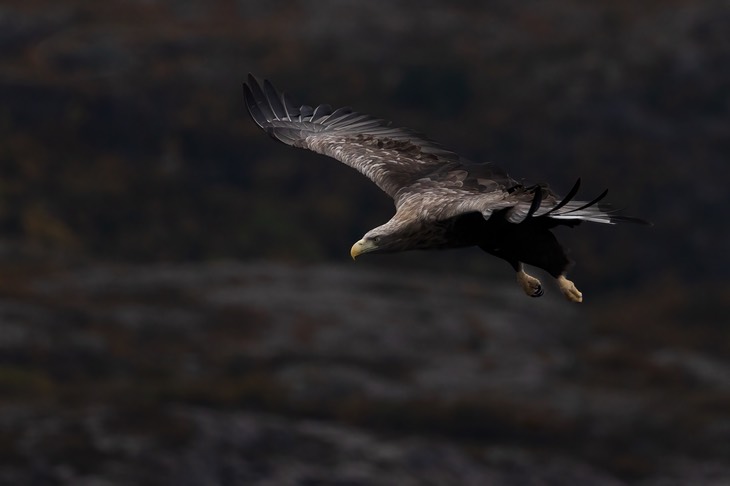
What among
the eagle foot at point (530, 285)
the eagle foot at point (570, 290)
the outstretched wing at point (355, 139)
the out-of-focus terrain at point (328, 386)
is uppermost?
the out-of-focus terrain at point (328, 386)

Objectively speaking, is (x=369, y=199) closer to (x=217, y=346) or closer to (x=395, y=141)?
(x=217, y=346)

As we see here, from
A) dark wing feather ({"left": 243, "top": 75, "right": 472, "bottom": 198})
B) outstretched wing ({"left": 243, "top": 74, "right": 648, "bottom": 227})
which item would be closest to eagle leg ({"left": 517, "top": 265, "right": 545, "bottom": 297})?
outstretched wing ({"left": 243, "top": 74, "right": 648, "bottom": 227})

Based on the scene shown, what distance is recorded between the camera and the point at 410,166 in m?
20.7

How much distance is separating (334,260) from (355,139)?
130ft

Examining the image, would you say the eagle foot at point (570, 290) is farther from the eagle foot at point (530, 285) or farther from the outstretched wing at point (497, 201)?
the outstretched wing at point (497, 201)

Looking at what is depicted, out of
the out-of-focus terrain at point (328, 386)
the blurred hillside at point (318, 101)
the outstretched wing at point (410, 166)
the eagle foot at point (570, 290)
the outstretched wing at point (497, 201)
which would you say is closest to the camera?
the outstretched wing at point (497, 201)

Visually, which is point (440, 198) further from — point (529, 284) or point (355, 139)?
point (355, 139)

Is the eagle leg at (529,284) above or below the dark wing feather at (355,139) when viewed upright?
below

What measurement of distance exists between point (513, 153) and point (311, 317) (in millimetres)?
13065

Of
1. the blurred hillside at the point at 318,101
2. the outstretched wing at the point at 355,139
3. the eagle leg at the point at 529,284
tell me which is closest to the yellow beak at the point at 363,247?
the outstretched wing at the point at 355,139

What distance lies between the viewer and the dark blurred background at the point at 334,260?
49906mm

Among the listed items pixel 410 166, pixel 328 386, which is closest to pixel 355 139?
pixel 410 166

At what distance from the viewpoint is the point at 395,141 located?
21.8 metres

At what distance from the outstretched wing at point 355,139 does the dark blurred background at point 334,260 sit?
24021 mm
